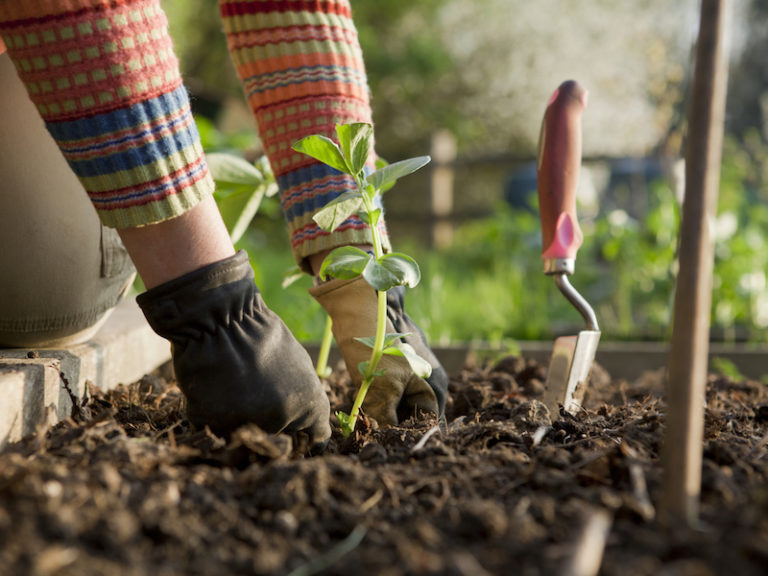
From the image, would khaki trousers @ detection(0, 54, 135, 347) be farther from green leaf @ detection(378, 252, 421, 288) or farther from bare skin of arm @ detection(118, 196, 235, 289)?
green leaf @ detection(378, 252, 421, 288)

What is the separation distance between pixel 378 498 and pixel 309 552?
0.13 m

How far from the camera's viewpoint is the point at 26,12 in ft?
2.69

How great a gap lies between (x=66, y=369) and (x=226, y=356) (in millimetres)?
364

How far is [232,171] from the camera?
137cm

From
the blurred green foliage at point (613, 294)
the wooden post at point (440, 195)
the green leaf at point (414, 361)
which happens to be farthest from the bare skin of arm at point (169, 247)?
the wooden post at point (440, 195)

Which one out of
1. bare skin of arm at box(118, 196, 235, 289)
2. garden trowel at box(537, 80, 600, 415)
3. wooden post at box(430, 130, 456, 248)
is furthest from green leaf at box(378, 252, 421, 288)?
wooden post at box(430, 130, 456, 248)

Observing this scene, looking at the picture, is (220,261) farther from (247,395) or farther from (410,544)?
(410,544)

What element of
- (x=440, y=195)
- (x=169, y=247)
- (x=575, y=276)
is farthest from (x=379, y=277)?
(x=440, y=195)

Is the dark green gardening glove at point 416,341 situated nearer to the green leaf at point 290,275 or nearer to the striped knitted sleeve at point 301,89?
the striped knitted sleeve at point 301,89

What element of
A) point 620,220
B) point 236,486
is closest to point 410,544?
point 236,486

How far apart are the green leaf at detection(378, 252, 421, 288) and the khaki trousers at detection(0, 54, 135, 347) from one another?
0.61 metres

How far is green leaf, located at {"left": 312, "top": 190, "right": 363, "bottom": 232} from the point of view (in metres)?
0.97

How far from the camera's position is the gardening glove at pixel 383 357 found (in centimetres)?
112

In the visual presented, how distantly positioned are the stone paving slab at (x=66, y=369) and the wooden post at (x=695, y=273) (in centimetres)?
78
